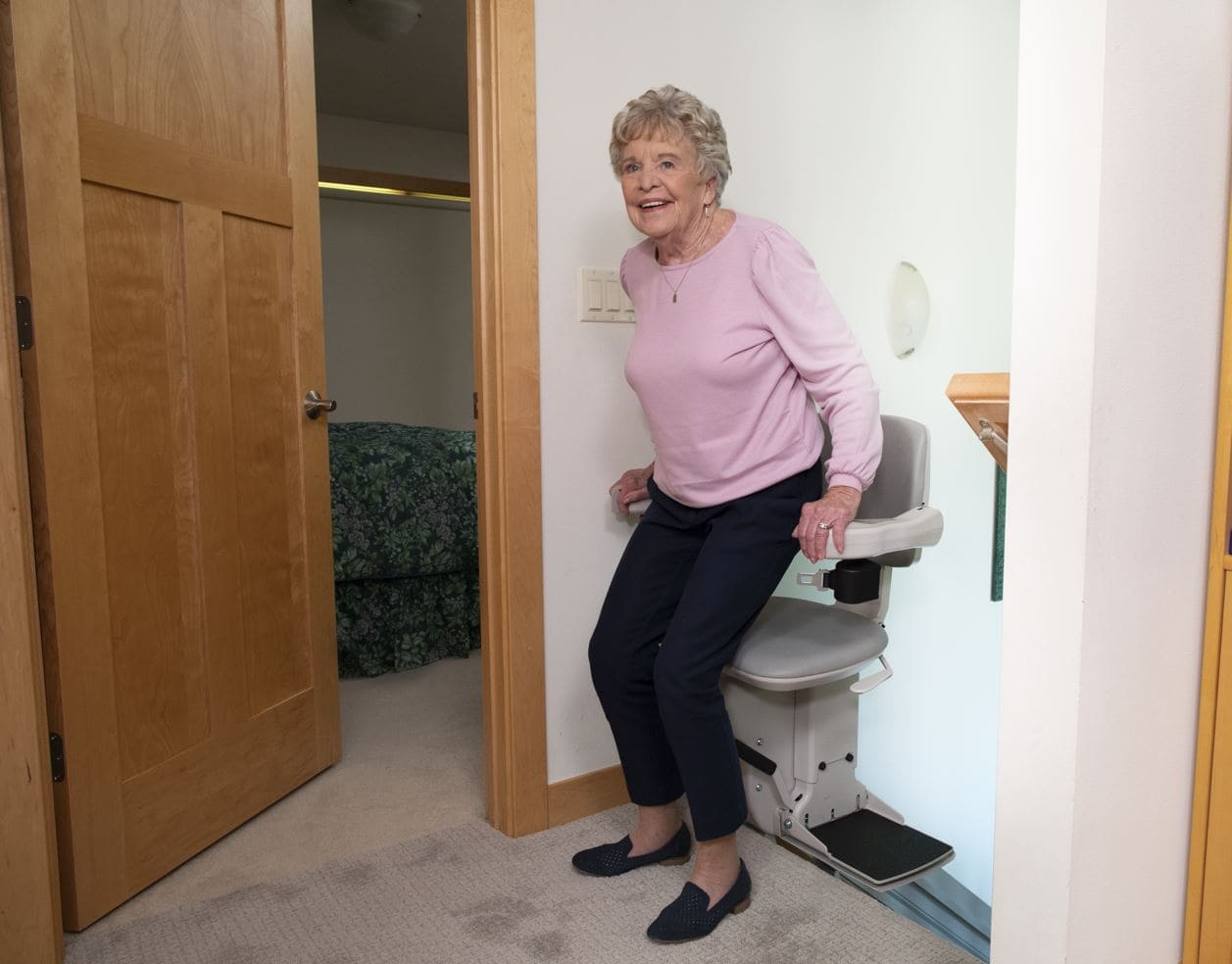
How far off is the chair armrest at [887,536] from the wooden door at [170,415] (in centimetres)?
132

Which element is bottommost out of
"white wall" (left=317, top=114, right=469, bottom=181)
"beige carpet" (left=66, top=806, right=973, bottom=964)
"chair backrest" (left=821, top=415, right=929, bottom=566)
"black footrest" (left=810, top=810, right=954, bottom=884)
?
"beige carpet" (left=66, top=806, right=973, bottom=964)

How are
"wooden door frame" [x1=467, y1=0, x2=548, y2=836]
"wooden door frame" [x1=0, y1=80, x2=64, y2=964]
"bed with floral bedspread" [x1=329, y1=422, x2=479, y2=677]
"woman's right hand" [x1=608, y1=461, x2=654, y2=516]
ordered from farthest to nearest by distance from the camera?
"bed with floral bedspread" [x1=329, y1=422, x2=479, y2=677] → "woman's right hand" [x1=608, y1=461, x2=654, y2=516] → "wooden door frame" [x1=467, y1=0, x2=548, y2=836] → "wooden door frame" [x1=0, y1=80, x2=64, y2=964]

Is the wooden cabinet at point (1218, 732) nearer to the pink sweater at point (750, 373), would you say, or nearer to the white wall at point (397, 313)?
the pink sweater at point (750, 373)

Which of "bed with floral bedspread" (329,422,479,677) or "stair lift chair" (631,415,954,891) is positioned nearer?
"stair lift chair" (631,415,954,891)

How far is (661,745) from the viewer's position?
181 cm

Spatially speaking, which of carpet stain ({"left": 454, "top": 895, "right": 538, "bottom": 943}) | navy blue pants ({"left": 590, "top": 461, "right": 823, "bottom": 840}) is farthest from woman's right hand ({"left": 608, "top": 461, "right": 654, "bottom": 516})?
carpet stain ({"left": 454, "top": 895, "right": 538, "bottom": 943})

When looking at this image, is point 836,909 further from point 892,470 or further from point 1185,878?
point 892,470

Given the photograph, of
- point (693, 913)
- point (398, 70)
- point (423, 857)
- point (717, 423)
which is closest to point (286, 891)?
point (423, 857)

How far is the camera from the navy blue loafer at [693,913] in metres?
1.62

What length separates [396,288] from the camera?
6480mm

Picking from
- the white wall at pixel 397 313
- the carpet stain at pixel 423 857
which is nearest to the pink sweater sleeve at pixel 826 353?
the carpet stain at pixel 423 857

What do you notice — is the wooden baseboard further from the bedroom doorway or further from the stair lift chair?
the stair lift chair

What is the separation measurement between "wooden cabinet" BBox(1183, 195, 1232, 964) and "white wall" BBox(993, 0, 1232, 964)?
31 mm

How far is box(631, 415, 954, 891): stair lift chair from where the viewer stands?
1700 mm
